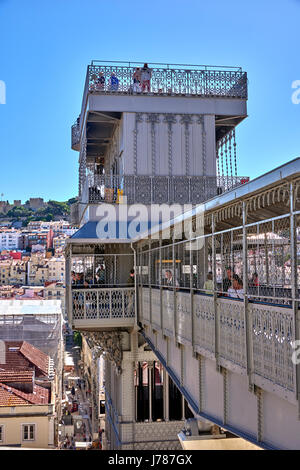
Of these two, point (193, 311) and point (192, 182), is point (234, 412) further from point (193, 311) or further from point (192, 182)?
point (192, 182)

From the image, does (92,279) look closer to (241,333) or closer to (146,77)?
(146,77)

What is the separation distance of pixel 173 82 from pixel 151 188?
4160 millimetres

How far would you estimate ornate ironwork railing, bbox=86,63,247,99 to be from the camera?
19547mm

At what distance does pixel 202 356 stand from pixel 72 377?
67.8 meters

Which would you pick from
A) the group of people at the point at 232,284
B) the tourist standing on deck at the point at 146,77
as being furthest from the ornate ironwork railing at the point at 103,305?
the tourist standing on deck at the point at 146,77

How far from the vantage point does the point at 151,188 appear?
19.2 meters

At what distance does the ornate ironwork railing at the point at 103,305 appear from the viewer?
50.3 feet

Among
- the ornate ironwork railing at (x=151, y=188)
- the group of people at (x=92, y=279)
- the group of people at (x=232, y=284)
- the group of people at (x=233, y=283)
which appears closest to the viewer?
the group of people at (x=232, y=284)

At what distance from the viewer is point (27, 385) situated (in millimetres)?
28516

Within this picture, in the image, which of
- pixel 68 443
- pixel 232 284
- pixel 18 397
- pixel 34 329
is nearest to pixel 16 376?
pixel 18 397

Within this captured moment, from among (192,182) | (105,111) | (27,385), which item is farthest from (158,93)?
(27,385)

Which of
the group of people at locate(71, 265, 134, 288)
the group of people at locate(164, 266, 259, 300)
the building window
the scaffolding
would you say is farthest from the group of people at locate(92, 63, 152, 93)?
the scaffolding

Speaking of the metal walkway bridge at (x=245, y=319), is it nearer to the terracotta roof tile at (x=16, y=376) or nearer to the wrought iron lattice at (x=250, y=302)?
the wrought iron lattice at (x=250, y=302)

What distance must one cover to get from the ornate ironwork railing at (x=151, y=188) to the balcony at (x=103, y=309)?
4355 mm
